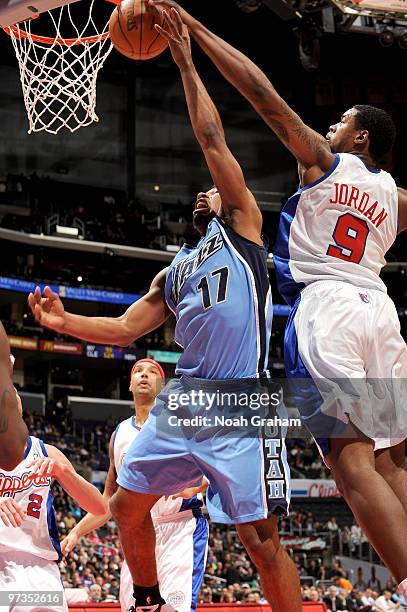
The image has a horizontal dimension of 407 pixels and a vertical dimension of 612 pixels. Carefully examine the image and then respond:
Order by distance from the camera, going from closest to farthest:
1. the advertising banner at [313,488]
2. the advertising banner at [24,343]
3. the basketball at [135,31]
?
the basketball at [135,31] → the advertising banner at [313,488] → the advertising banner at [24,343]

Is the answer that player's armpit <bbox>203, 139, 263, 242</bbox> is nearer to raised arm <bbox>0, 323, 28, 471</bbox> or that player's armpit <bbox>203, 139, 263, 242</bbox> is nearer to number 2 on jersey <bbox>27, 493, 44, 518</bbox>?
raised arm <bbox>0, 323, 28, 471</bbox>

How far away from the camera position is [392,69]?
85.6 feet

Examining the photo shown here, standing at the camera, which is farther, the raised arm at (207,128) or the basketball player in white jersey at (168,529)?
the basketball player in white jersey at (168,529)

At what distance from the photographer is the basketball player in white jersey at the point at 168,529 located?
5457 mm

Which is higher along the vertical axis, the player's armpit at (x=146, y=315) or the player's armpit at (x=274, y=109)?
the player's armpit at (x=274, y=109)

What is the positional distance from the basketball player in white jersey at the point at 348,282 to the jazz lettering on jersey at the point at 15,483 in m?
1.84

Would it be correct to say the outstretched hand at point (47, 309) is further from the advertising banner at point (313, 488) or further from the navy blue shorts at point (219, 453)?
the advertising banner at point (313, 488)

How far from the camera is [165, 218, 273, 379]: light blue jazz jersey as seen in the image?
154 inches

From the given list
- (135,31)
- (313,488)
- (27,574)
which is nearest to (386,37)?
(313,488)

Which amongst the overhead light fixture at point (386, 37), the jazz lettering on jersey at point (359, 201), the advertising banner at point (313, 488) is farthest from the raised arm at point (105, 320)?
the advertising banner at point (313, 488)

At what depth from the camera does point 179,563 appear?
5.65 m

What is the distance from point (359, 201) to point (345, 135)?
394mm

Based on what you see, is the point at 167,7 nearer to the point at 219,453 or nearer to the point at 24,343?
the point at 219,453

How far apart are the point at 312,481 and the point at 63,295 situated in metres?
9.76
